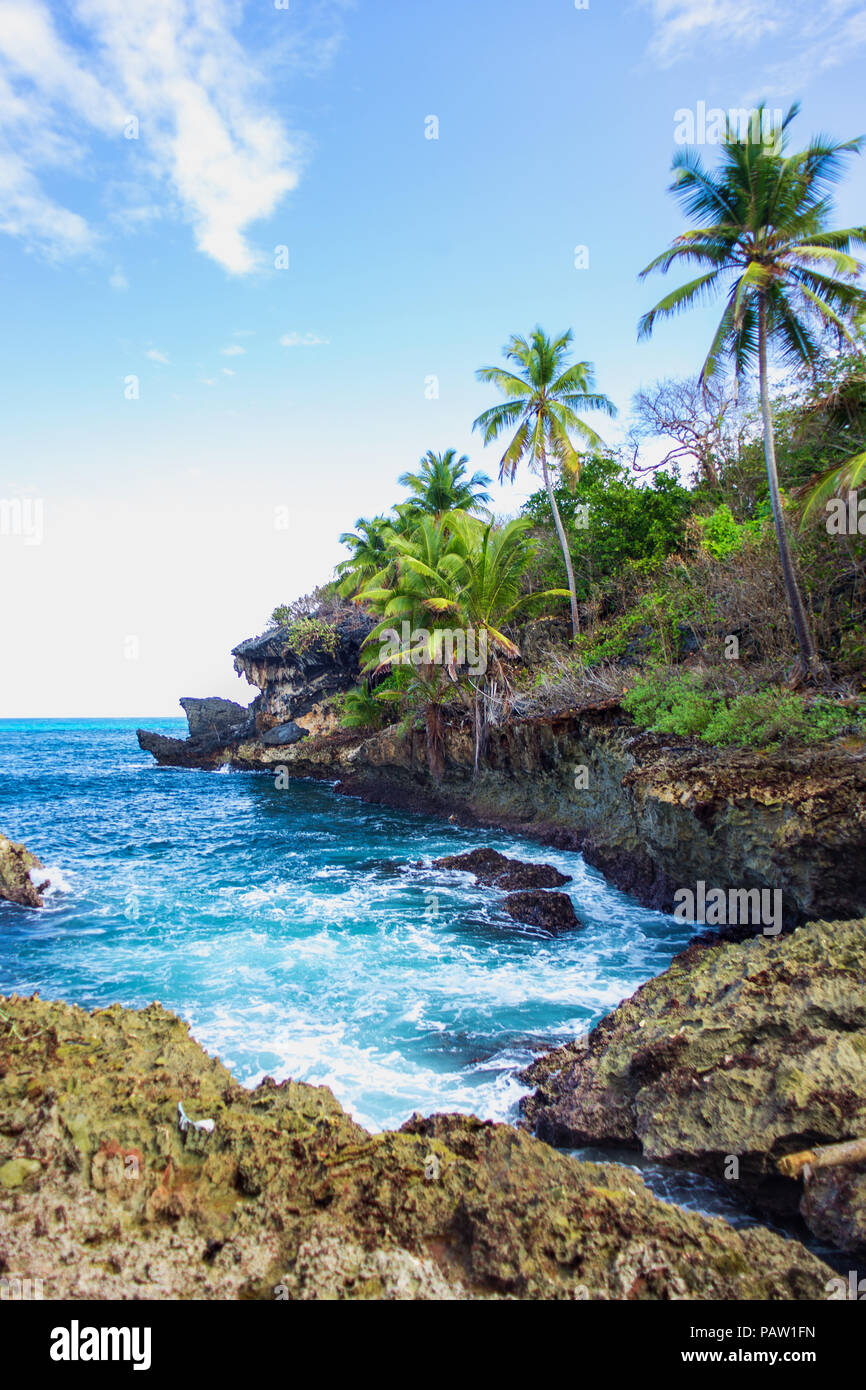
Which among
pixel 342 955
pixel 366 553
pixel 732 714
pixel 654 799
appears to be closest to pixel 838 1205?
pixel 654 799

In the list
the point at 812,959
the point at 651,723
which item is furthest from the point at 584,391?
the point at 812,959

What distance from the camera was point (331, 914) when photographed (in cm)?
1223

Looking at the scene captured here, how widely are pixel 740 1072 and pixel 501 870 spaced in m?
9.69

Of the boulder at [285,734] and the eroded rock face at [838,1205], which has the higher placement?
the boulder at [285,734]

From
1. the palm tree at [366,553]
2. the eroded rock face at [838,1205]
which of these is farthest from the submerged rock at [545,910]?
the palm tree at [366,553]

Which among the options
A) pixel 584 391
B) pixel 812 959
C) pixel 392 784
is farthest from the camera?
pixel 392 784

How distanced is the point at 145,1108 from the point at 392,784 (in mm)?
23076

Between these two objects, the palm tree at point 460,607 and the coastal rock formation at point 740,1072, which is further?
the palm tree at point 460,607

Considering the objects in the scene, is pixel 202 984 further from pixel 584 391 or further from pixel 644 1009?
pixel 584 391

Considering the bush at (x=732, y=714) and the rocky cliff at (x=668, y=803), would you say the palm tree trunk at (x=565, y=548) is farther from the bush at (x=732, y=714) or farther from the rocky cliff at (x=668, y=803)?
the bush at (x=732, y=714)

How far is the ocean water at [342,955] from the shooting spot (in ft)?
23.0

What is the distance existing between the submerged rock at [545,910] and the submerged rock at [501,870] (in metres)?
1.17

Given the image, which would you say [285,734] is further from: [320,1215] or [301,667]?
[320,1215]
